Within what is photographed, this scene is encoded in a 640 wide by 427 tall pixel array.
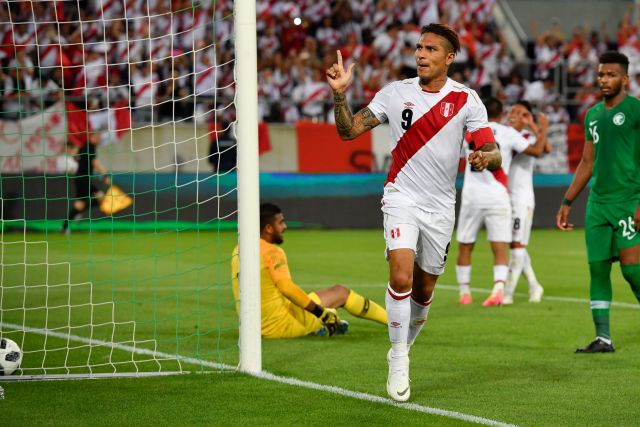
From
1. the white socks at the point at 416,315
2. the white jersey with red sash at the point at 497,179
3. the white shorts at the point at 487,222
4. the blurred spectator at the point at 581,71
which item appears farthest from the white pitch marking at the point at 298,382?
the blurred spectator at the point at 581,71

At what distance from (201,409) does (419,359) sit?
7.81 ft

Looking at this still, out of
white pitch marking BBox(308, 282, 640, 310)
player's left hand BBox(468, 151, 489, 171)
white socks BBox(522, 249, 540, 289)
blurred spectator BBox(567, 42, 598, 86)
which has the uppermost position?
blurred spectator BBox(567, 42, 598, 86)

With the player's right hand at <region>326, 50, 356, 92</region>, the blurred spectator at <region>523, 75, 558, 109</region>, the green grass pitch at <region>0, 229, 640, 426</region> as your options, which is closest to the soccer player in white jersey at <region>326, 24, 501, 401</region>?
the player's right hand at <region>326, 50, 356, 92</region>

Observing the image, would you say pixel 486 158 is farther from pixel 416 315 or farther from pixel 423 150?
pixel 416 315

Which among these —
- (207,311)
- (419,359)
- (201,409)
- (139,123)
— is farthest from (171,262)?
(201,409)

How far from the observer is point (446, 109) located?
6793 mm

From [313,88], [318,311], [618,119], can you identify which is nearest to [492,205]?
[318,311]

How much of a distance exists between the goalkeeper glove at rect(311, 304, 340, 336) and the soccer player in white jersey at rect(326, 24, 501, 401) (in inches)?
89.9

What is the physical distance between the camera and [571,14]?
31219 millimetres

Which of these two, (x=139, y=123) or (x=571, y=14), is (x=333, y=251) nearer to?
(x=139, y=123)

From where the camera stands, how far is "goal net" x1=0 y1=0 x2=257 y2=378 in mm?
8953

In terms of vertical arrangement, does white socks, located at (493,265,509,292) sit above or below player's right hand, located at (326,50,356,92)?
below

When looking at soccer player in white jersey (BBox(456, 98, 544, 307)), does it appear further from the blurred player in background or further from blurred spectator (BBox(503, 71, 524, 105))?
blurred spectator (BBox(503, 71, 524, 105))

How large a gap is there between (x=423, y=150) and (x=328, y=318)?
284 cm
